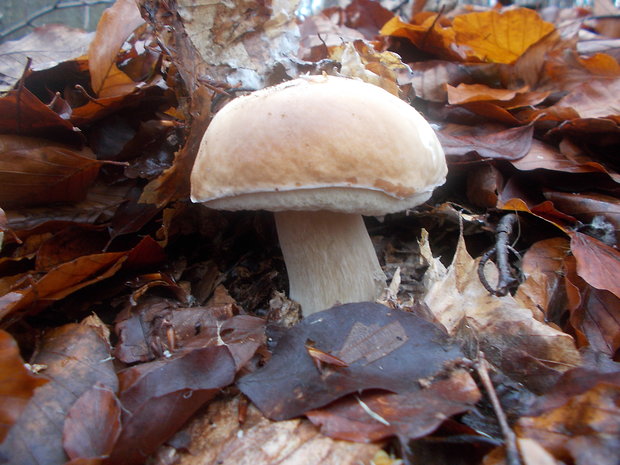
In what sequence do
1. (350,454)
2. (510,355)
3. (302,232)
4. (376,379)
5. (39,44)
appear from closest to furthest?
(350,454) → (376,379) → (510,355) → (302,232) → (39,44)

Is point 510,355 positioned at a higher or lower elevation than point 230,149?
lower

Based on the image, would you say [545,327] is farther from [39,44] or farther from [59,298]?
[39,44]

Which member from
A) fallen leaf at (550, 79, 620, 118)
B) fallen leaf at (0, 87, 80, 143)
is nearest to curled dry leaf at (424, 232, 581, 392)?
fallen leaf at (550, 79, 620, 118)

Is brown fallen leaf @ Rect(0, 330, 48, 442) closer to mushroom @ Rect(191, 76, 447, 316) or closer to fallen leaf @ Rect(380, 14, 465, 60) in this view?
Answer: mushroom @ Rect(191, 76, 447, 316)

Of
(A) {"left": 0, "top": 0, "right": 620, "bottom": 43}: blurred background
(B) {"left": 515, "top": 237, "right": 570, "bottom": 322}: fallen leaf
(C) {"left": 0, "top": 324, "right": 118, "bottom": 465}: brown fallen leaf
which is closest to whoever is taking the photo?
(C) {"left": 0, "top": 324, "right": 118, "bottom": 465}: brown fallen leaf

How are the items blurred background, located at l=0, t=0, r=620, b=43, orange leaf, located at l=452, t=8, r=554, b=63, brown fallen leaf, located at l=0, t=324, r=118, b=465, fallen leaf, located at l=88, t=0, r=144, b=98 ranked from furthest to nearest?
blurred background, located at l=0, t=0, r=620, b=43, orange leaf, located at l=452, t=8, r=554, b=63, fallen leaf, located at l=88, t=0, r=144, b=98, brown fallen leaf, located at l=0, t=324, r=118, b=465

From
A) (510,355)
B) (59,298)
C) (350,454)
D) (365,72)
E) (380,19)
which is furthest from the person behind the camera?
(380,19)

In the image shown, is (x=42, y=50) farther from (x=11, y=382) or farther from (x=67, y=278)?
(x=11, y=382)

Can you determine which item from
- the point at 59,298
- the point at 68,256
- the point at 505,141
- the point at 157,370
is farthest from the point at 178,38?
the point at 505,141

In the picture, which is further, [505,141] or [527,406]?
[505,141]
